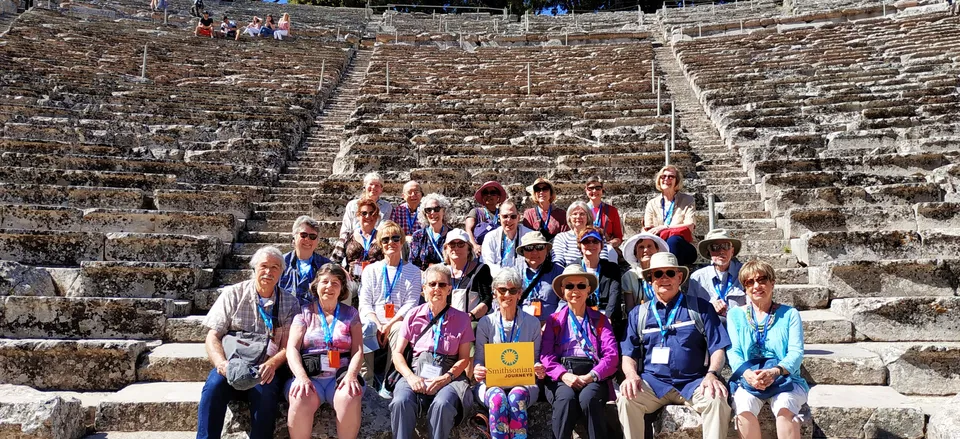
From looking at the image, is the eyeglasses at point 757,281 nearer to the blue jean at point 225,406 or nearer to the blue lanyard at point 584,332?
the blue lanyard at point 584,332

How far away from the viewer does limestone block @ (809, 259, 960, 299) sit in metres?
4.73

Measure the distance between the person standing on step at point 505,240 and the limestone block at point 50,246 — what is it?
3554mm

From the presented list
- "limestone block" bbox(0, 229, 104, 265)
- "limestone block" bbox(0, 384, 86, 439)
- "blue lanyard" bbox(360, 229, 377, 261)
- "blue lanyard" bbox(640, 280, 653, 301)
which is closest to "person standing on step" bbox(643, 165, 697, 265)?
"blue lanyard" bbox(640, 280, 653, 301)

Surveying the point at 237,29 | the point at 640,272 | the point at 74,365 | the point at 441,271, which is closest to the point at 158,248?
the point at 74,365

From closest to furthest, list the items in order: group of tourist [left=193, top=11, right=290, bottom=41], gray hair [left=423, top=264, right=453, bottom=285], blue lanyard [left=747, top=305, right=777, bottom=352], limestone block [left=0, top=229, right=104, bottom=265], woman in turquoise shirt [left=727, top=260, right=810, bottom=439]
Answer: woman in turquoise shirt [left=727, top=260, right=810, bottom=439] < blue lanyard [left=747, top=305, right=777, bottom=352] < gray hair [left=423, top=264, right=453, bottom=285] < limestone block [left=0, top=229, right=104, bottom=265] < group of tourist [left=193, top=11, right=290, bottom=41]

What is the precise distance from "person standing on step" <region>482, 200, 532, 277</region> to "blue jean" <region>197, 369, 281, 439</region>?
185 cm

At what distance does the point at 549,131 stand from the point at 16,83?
846 centimetres

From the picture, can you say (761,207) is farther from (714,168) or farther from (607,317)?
(607,317)

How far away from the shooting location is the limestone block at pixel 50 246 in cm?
538

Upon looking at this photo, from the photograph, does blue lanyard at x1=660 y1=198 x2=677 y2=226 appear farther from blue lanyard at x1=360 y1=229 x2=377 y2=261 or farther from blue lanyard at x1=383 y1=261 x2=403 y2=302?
blue lanyard at x1=360 y1=229 x2=377 y2=261

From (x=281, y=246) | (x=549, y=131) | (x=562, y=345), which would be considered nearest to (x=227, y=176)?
(x=281, y=246)

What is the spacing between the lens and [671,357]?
11.7 feet

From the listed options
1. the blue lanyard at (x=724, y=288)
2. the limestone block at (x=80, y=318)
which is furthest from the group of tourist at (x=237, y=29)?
the blue lanyard at (x=724, y=288)

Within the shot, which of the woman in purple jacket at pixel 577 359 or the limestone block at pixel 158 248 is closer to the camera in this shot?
the woman in purple jacket at pixel 577 359
